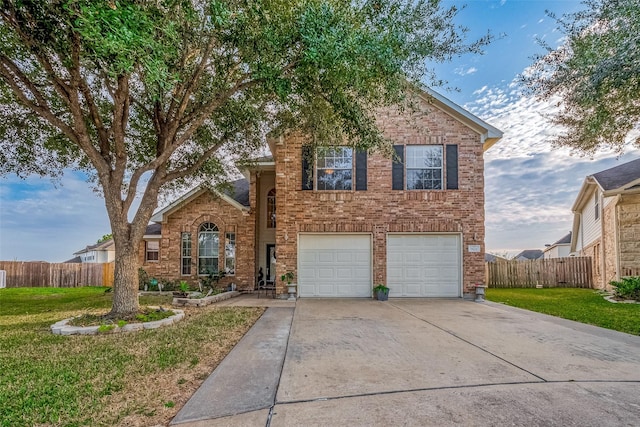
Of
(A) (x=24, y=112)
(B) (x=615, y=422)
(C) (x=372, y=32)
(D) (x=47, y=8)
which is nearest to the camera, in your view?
(B) (x=615, y=422)

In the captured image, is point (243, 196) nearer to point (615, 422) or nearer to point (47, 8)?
point (47, 8)

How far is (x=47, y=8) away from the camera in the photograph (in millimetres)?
5410

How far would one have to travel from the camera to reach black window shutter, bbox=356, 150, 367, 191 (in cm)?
1134

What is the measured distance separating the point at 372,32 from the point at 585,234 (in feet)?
60.4

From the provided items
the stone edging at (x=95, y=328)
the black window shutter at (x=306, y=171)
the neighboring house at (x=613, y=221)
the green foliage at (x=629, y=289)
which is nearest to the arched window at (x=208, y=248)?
the black window shutter at (x=306, y=171)

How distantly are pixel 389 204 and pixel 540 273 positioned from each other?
1176 centimetres

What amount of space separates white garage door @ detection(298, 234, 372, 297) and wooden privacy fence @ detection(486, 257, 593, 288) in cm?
1013

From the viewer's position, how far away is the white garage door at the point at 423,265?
1126 cm

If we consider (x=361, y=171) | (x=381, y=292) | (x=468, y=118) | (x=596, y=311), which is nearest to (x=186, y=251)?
(x=361, y=171)

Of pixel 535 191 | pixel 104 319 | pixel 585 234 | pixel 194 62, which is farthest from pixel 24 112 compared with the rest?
pixel 585 234

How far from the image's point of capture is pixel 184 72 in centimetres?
760

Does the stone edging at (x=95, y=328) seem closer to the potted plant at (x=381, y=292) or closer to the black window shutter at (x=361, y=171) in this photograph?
the potted plant at (x=381, y=292)

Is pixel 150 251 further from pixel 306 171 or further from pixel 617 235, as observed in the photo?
pixel 617 235

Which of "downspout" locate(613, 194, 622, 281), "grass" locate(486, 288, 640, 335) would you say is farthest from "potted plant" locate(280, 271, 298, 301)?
"downspout" locate(613, 194, 622, 281)
